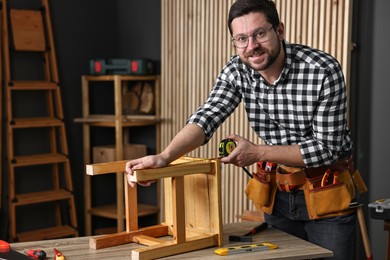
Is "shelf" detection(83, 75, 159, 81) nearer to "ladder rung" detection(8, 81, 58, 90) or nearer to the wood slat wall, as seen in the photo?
the wood slat wall

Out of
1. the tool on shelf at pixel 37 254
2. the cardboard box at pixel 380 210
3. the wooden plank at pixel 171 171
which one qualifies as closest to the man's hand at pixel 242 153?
the wooden plank at pixel 171 171

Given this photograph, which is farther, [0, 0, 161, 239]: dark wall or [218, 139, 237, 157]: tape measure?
[0, 0, 161, 239]: dark wall

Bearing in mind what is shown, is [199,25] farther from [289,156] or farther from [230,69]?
[289,156]

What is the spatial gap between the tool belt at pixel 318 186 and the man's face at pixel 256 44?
1.56 ft

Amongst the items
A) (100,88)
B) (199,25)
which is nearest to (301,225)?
(199,25)

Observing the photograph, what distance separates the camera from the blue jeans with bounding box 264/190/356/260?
2535 millimetres

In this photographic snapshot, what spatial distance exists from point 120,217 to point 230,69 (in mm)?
2826

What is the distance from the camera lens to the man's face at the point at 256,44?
2.37 m

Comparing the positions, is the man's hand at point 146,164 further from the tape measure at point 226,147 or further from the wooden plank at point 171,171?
the tape measure at point 226,147

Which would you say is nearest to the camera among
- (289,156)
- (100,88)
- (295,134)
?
(289,156)

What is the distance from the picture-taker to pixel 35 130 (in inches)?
214

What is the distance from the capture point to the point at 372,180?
386cm

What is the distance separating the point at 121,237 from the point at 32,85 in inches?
122

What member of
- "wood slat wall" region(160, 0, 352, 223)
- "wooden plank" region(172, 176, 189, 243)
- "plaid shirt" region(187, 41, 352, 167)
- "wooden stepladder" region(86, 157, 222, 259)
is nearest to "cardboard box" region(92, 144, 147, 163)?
"wood slat wall" region(160, 0, 352, 223)
